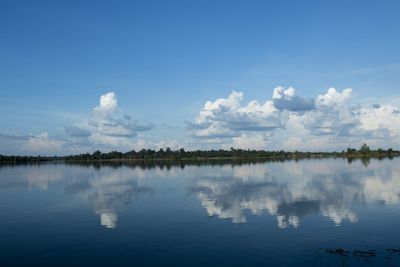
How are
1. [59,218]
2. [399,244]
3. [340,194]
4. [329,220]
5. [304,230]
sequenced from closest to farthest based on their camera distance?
[399,244], [304,230], [329,220], [59,218], [340,194]

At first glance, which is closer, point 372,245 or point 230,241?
point 372,245

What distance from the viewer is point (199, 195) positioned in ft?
151

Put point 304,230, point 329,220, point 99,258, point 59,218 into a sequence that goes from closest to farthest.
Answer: point 99,258 < point 304,230 < point 329,220 < point 59,218

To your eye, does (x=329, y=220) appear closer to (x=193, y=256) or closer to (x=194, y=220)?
(x=194, y=220)

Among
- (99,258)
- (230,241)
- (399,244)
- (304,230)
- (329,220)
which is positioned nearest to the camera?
(99,258)

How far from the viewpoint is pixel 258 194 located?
45.5 metres

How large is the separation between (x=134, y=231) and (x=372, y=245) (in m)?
14.7

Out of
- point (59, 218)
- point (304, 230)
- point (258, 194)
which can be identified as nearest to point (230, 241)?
point (304, 230)

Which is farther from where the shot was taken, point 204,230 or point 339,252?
point 204,230

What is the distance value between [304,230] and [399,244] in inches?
228

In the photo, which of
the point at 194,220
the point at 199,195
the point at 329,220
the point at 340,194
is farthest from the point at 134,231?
the point at 340,194

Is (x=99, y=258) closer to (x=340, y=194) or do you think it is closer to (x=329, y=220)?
(x=329, y=220)

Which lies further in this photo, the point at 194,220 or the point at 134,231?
the point at 194,220

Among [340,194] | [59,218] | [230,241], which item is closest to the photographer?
[230,241]
